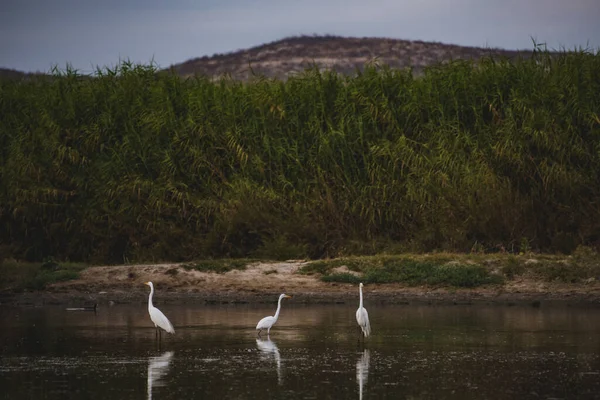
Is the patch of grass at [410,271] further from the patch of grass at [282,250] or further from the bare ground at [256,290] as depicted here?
the patch of grass at [282,250]

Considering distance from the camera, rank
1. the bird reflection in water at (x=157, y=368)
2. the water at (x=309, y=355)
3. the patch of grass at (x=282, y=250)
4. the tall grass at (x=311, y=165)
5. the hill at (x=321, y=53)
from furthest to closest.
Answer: the hill at (x=321, y=53) → the tall grass at (x=311, y=165) → the patch of grass at (x=282, y=250) → the bird reflection in water at (x=157, y=368) → the water at (x=309, y=355)

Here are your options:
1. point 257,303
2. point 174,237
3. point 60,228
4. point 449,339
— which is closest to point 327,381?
Result: point 449,339

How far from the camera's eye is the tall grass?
23.0m

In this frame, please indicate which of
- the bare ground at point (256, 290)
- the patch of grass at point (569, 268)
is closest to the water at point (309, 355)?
the bare ground at point (256, 290)

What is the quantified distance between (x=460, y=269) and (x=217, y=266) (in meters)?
4.47

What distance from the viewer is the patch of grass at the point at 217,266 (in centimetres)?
2205

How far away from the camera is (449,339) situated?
1545cm

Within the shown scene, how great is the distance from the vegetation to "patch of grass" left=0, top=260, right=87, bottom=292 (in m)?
4.38

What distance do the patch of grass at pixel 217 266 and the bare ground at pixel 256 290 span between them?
12cm

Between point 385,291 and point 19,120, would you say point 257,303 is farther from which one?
point 19,120

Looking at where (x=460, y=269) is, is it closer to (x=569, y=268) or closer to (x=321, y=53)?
(x=569, y=268)

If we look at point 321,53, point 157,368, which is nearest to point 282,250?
point 157,368

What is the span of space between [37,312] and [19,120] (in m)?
7.47

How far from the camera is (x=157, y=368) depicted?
44.1ft
